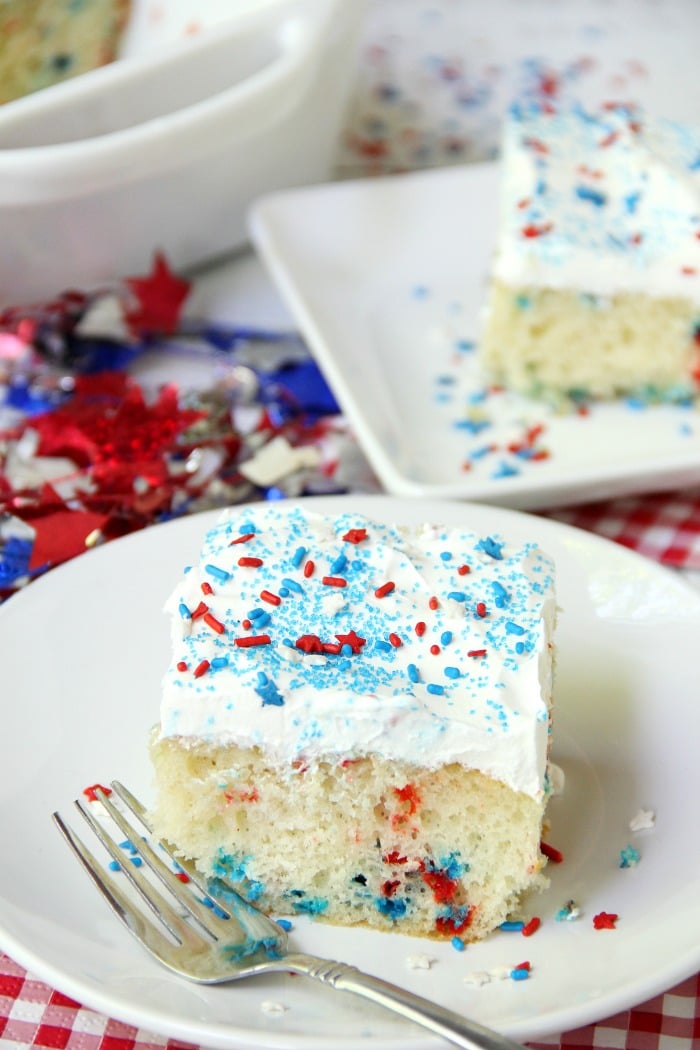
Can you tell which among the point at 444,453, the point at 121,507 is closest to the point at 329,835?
the point at 121,507

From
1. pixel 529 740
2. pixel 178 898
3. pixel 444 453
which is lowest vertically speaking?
pixel 444 453

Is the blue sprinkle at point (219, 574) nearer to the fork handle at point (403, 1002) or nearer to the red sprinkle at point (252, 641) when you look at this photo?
the red sprinkle at point (252, 641)

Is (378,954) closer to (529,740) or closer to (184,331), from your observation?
(529,740)

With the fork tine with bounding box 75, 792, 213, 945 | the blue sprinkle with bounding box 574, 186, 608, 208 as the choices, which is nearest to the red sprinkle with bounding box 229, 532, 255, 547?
the fork tine with bounding box 75, 792, 213, 945

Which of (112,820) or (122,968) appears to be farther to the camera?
(112,820)

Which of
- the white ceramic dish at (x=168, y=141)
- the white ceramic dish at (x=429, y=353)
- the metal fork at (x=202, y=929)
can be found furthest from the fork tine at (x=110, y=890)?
the white ceramic dish at (x=168, y=141)

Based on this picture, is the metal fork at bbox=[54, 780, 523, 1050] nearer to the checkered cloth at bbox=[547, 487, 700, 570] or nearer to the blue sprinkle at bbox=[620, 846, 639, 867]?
the blue sprinkle at bbox=[620, 846, 639, 867]
